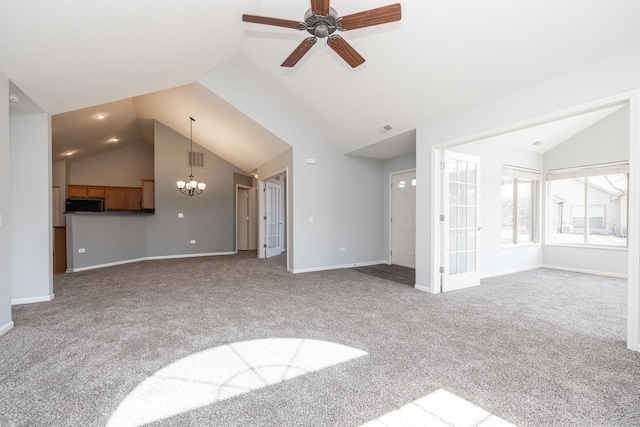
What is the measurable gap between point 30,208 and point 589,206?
378 inches

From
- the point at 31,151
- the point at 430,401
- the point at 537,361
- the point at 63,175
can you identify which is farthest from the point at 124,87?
the point at 63,175

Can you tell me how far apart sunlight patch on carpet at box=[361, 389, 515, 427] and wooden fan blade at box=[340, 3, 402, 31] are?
2654 millimetres

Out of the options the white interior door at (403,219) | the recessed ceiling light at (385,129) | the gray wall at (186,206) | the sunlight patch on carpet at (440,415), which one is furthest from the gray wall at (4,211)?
the white interior door at (403,219)

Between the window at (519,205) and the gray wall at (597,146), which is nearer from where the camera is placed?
the gray wall at (597,146)

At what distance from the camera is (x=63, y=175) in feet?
27.7

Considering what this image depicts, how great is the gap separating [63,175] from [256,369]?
31.9ft

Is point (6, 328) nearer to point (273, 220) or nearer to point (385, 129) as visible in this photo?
point (385, 129)

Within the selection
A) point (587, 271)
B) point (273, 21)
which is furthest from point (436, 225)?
point (587, 271)

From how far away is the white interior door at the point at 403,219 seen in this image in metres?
6.04

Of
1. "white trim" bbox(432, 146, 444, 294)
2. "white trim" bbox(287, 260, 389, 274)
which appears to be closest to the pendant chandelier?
"white trim" bbox(287, 260, 389, 274)

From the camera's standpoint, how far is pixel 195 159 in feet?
27.1

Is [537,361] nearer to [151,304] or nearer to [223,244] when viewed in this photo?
[151,304]

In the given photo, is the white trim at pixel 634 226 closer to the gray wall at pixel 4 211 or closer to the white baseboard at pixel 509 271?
the white baseboard at pixel 509 271

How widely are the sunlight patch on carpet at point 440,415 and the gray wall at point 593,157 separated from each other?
18.2 feet
